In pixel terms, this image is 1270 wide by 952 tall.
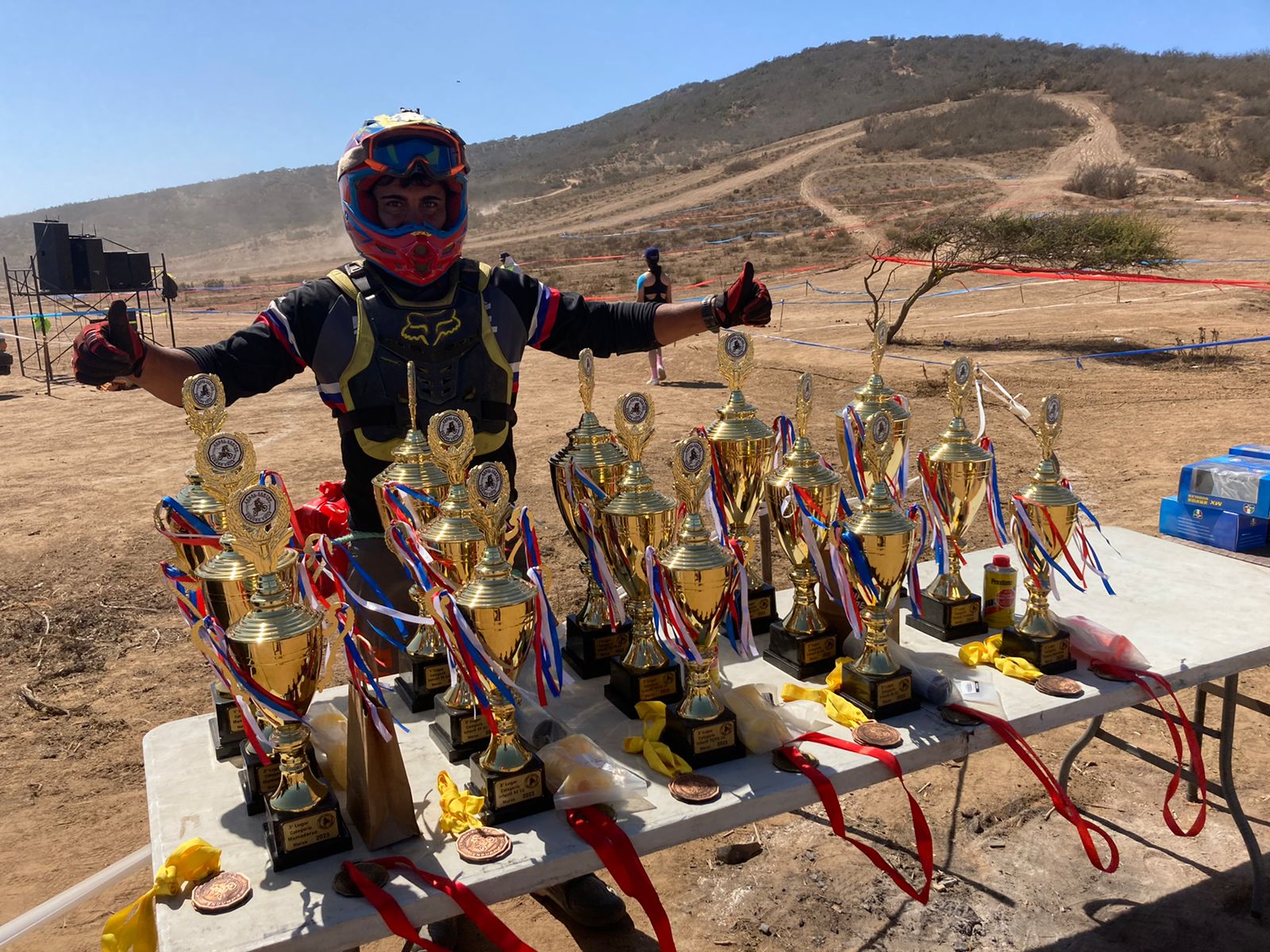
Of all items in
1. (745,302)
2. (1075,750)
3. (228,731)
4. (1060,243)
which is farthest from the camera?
(1060,243)

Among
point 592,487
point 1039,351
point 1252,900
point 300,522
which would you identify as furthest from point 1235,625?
point 1039,351

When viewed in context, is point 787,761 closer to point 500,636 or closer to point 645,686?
point 645,686

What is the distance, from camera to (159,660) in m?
5.08

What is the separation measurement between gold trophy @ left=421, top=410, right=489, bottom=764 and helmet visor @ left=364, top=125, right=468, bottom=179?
→ 94 cm

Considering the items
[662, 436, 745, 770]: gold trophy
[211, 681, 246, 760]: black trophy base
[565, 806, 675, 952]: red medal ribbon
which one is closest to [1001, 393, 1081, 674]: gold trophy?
[662, 436, 745, 770]: gold trophy

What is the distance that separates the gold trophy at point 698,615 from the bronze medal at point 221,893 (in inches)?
34.0

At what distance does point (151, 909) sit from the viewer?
1.63 metres

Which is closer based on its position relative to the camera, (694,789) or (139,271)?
(694,789)

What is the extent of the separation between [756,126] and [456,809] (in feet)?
274

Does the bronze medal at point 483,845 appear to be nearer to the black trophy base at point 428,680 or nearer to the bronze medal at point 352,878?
the bronze medal at point 352,878

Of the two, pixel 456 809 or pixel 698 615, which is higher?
pixel 698 615

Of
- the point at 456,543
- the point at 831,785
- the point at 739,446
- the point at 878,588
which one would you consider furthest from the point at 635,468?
the point at 831,785

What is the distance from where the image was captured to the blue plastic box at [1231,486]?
3.34 meters

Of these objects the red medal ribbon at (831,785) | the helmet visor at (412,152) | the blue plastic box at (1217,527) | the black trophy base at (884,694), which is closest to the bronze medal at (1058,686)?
the black trophy base at (884,694)
